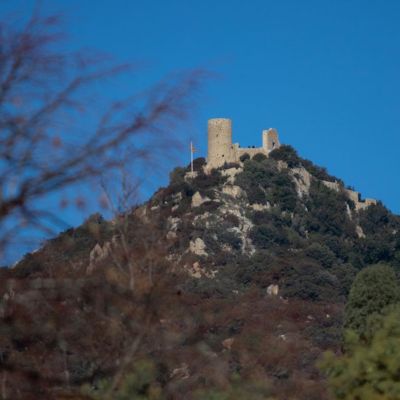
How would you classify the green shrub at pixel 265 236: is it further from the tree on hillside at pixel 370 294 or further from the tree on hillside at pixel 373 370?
the tree on hillside at pixel 373 370

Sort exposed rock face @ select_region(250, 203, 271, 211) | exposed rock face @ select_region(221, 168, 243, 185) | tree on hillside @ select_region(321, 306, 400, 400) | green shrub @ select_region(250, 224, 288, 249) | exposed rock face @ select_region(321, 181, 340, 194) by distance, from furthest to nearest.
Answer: exposed rock face @ select_region(321, 181, 340, 194) < exposed rock face @ select_region(250, 203, 271, 211) < exposed rock face @ select_region(221, 168, 243, 185) < green shrub @ select_region(250, 224, 288, 249) < tree on hillside @ select_region(321, 306, 400, 400)

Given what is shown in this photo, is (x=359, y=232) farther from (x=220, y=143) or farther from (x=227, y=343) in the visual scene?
(x=227, y=343)

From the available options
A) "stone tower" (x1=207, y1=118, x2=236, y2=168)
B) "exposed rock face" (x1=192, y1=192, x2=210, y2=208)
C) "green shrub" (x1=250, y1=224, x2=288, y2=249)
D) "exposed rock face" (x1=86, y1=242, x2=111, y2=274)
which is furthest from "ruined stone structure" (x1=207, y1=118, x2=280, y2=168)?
"exposed rock face" (x1=86, y1=242, x2=111, y2=274)

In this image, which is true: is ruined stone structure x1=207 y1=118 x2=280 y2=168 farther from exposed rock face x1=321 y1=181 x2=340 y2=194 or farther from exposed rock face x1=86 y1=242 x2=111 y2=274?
exposed rock face x1=86 y1=242 x2=111 y2=274

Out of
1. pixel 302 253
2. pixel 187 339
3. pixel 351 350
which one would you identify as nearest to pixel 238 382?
pixel 187 339

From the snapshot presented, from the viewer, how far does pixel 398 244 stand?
75625mm

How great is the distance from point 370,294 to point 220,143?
4810 cm

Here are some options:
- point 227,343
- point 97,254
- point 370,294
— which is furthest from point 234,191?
point 97,254

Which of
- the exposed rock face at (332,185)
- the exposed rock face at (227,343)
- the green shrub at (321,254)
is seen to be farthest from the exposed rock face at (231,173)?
the exposed rock face at (227,343)

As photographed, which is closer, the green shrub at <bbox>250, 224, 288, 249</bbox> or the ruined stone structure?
the green shrub at <bbox>250, 224, 288, 249</bbox>

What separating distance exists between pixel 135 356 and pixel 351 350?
3613 mm

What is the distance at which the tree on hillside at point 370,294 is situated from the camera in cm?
2703

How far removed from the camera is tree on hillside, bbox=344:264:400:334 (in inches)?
1064

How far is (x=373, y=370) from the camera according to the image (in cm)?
629
